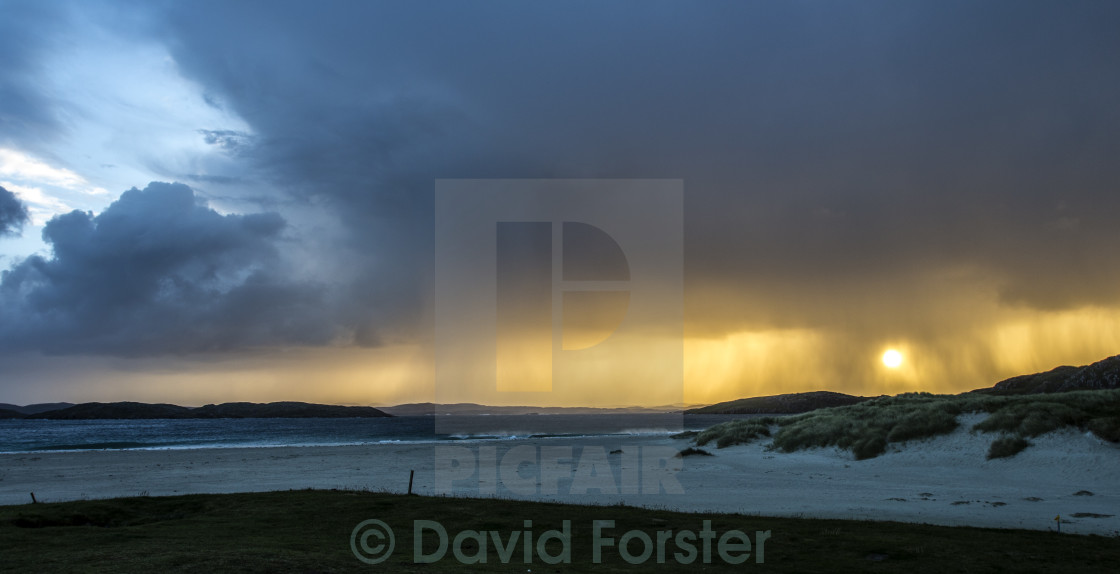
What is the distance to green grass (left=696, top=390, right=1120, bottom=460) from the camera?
36.1 m

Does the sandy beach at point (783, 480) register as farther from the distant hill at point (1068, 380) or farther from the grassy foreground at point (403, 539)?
the distant hill at point (1068, 380)

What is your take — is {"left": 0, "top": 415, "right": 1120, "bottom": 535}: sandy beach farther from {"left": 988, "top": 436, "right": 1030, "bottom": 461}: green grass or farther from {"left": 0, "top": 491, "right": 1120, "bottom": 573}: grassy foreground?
{"left": 0, "top": 491, "right": 1120, "bottom": 573}: grassy foreground

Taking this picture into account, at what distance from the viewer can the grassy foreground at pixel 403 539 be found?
41.5 feet

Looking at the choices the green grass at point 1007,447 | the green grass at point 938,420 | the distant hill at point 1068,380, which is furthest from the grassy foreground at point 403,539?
the distant hill at point 1068,380

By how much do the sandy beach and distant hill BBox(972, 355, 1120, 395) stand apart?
330 ft

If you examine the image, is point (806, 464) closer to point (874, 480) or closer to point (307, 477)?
point (874, 480)

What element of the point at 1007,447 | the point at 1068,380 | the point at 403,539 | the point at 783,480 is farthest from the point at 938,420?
the point at 1068,380

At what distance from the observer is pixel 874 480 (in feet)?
106

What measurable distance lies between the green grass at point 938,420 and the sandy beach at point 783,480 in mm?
906

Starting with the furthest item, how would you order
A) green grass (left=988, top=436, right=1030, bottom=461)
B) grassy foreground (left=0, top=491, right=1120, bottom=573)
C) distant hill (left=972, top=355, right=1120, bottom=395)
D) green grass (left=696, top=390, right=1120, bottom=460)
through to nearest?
distant hill (left=972, top=355, right=1120, bottom=395) → green grass (left=696, top=390, right=1120, bottom=460) → green grass (left=988, top=436, right=1030, bottom=461) → grassy foreground (left=0, top=491, right=1120, bottom=573)

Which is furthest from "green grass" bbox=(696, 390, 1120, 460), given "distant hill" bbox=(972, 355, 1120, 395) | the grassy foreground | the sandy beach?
"distant hill" bbox=(972, 355, 1120, 395)

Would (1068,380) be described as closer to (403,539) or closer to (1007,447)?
(1007,447)

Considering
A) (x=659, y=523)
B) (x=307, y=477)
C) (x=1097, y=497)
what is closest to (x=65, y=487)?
(x=307, y=477)

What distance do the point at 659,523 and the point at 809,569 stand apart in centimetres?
603
